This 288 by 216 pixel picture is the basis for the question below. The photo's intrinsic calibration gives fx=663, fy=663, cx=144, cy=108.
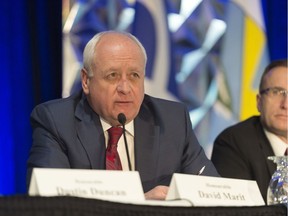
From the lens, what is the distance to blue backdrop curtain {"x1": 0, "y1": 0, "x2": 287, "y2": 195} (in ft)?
13.9

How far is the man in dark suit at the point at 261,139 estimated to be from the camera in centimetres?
348

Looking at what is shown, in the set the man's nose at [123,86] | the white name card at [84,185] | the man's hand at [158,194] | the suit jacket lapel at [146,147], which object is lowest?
the man's hand at [158,194]

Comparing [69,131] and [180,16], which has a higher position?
[180,16]

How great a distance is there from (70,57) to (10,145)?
693 mm

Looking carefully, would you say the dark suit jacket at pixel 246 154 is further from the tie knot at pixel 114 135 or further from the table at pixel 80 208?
the table at pixel 80 208

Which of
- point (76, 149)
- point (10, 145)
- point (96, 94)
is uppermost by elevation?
point (96, 94)

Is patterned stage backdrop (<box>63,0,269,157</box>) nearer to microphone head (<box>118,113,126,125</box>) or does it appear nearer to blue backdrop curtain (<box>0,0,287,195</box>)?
blue backdrop curtain (<box>0,0,287,195</box>)

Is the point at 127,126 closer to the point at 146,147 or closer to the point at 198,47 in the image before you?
the point at 146,147

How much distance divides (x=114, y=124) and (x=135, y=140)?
0.12 metres

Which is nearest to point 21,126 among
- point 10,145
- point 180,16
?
point 10,145

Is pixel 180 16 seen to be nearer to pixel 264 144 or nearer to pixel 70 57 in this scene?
pixel 70 57

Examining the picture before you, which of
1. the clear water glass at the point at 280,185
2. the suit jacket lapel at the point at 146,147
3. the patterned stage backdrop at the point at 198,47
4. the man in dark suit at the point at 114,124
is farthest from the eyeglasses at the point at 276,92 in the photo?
the clear water glass at the point at 280,185

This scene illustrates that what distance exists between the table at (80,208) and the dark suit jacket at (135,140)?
109 cm

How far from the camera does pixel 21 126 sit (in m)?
4.29
